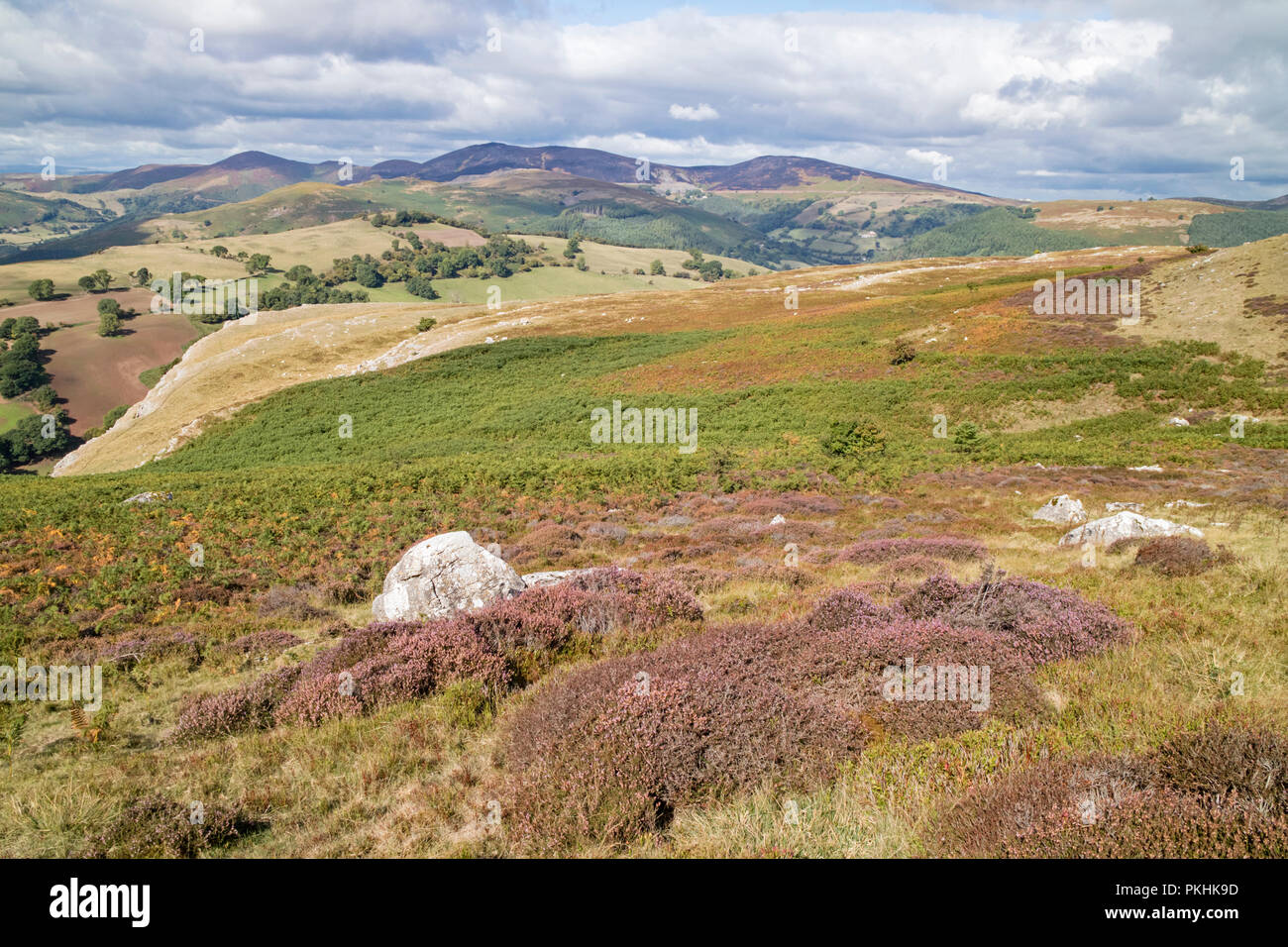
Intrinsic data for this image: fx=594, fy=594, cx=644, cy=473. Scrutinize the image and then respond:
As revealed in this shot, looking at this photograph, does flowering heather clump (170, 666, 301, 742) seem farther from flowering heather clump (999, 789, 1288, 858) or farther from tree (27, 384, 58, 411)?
tree (27, 384, 58, 411)

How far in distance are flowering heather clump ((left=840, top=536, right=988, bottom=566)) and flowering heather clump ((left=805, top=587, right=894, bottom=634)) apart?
659cm

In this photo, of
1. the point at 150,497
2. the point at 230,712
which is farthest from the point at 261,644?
the point at 150,497

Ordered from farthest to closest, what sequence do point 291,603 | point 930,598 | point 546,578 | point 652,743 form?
point 291,603
point 546,578
point 930,598
point 652,743

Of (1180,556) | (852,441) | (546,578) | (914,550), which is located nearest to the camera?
(1180,556)

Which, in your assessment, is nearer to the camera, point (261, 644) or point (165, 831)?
point (165, 831)

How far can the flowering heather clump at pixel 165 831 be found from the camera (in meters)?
4.52

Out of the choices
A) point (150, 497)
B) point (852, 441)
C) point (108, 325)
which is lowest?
point (150, 497)

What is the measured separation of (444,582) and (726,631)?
5890mm

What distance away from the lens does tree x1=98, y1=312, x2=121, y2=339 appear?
121 metres

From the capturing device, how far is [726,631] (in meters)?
8.23

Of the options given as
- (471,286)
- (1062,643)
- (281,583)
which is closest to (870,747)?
(1062,643)

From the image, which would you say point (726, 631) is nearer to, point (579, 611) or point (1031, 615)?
point (579, 611)

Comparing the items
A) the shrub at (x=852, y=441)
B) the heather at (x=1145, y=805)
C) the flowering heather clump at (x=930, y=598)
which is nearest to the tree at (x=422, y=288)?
the shrub at (x=852, y=441)

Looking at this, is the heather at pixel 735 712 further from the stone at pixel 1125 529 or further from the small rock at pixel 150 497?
the small rock at pixel 150 497
